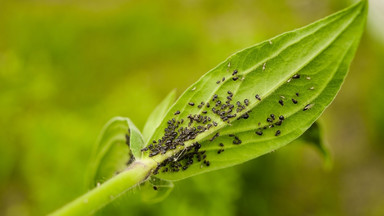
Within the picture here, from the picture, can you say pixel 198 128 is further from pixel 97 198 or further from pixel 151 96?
pixel 151 96

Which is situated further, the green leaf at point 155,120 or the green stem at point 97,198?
the green leaf at point 155,120

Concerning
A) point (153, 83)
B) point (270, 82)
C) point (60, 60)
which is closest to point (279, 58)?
point (270, 82)

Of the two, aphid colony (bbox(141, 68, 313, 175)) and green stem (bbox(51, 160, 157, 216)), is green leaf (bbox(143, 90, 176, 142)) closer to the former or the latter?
aphid colony (bbox(141, 68, 313, 175))

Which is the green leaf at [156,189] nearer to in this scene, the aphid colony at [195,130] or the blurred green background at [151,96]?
the aphid colony at [195,130]

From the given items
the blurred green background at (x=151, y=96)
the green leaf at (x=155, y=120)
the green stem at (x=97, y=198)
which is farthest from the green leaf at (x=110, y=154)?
the blurred green background at (x=151, y=96)

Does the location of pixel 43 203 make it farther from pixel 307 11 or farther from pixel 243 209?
pixel 307 11

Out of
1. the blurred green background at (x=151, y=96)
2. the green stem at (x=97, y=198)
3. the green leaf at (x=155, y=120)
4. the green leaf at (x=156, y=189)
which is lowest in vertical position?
the green stem at (x=97, y=198)

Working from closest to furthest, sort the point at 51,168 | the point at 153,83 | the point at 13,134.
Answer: the point at 51,168 → the point at 13,134 → the point at 153,83
